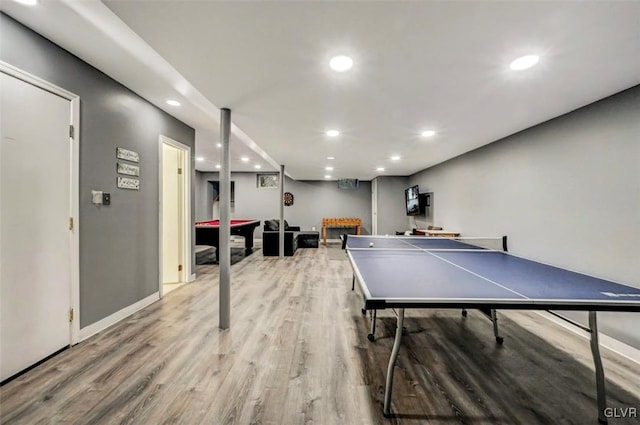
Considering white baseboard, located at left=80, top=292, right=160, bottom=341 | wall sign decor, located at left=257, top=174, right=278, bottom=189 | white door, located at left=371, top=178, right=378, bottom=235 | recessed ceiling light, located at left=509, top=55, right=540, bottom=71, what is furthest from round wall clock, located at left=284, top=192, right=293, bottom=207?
recessed ceiling light, located at left=509, top=55, right=540, bottom=71

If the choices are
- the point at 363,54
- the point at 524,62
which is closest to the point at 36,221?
the point at 363,54

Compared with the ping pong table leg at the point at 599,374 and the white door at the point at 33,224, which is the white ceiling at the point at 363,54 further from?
the ping pong table leg at the point at 599,374

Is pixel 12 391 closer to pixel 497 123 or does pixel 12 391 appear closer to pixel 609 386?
pixel 609 386

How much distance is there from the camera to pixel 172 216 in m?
4.04

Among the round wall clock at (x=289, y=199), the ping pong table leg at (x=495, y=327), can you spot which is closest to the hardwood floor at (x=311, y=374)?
the ping pong table leg at (x=495, y=327)

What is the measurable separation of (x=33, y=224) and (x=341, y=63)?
2.61m

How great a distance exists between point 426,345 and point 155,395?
85.5 inches

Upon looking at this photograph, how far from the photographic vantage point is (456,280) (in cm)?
174

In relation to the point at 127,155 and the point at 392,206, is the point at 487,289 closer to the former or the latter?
the point at 127,155

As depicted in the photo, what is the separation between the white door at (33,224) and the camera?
1.73 meters

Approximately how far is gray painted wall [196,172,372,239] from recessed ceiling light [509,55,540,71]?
791 centimetres

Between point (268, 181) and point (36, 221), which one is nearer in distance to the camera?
point (36, 221)

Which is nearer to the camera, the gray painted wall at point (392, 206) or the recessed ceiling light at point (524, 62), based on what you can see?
the recessed ceiling light at point (524, 62)

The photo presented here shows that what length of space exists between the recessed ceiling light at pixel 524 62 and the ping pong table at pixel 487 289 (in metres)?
1.52
